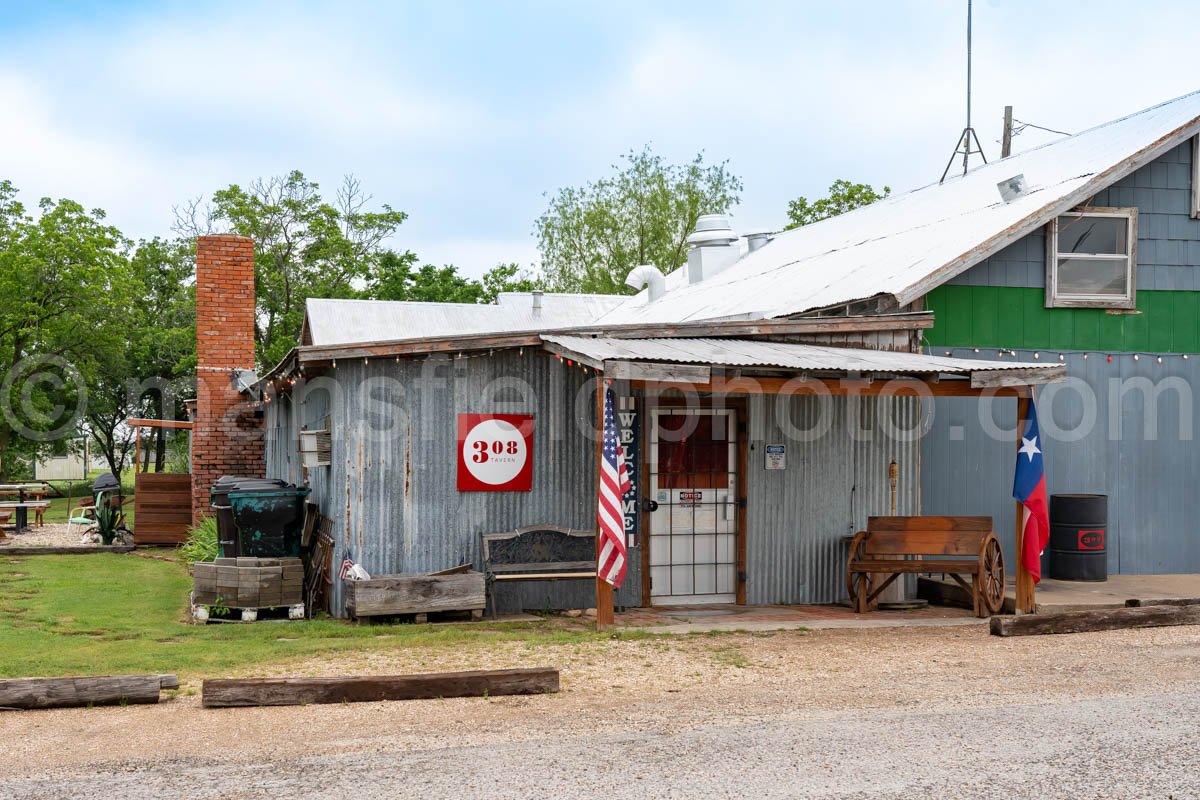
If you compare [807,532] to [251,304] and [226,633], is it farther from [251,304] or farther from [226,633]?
[251,304]

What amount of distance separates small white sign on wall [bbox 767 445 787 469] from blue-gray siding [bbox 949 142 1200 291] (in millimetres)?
5360

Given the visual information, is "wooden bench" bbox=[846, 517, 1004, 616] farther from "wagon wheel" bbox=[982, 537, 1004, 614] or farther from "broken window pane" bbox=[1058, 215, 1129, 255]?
"broken window pane" bbox=[1058, 215, 1129, 255]

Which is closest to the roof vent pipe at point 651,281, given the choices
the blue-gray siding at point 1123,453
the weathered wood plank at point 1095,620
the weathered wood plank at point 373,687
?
the blue-gray siding at point 1123,453

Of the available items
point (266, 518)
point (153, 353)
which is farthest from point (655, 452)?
point (153, 353)

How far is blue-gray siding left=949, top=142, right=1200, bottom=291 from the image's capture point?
1449cm

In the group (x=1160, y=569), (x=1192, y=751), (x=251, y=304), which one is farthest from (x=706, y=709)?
(x=251, y=304)

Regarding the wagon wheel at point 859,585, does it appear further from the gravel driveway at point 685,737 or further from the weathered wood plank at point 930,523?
the gravel driveway at point 685,737

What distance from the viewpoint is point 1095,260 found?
1438cm

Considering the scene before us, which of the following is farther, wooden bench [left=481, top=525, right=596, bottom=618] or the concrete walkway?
wooden bench [left=481, top=525, right=596, bottom=618]

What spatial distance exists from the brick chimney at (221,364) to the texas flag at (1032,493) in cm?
1222

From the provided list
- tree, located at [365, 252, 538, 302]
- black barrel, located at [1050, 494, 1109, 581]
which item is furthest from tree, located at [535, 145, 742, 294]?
black barrel, located at [1050, 494, 1109, 581]

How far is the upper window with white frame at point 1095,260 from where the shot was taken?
1425 centimetres

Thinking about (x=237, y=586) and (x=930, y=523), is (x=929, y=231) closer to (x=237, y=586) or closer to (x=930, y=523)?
(x=930, y=523)

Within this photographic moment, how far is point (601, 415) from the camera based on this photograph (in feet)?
33.8
